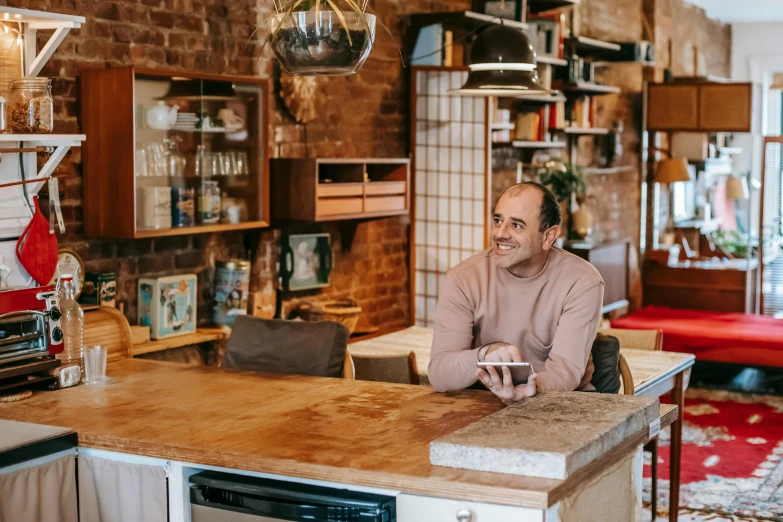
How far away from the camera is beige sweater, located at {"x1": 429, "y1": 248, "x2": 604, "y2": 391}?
3262 mm

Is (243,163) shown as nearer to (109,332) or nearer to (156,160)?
(156,160)

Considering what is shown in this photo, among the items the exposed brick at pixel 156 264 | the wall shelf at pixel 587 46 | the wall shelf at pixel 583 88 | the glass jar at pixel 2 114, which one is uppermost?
the wall shelf at pixel 587 46

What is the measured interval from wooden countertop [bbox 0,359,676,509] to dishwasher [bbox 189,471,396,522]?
83 millimetres

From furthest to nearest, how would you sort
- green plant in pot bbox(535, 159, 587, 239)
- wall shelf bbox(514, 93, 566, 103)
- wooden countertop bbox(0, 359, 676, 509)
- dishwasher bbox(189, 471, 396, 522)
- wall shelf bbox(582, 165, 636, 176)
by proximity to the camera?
wall shelf bbox(582, 165, 636, 176) → green plant in pot bbox(535, 159, 587, 239) → wall shelf bbox(514, 93, 566, 103) → dishwasher bbox(189, 471, 396, 522) → wooden countertop bbox(0, 359, 676, 509)

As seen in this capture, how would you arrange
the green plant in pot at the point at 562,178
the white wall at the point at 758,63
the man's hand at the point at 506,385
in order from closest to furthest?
the man's hand at the point at 506,385
the green plant in pot at the point at 562,178
the white wall at the point at 758,63

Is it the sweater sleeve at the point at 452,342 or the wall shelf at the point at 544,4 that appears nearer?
the sweater sleeve at the point at 452,342

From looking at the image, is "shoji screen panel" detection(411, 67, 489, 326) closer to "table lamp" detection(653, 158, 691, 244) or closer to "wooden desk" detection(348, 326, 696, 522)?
"wooden desk" detection(348, 326, 696, 522)

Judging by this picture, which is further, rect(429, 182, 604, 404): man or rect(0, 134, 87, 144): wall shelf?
rect(0, 134, 87, 144): wall shelf

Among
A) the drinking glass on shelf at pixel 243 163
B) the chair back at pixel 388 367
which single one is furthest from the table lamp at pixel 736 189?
the chair back at pixel 388 367

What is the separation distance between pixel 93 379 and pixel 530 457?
183cm

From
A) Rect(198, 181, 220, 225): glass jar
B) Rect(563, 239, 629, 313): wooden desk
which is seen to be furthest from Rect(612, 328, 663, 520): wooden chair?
Rect(563, 239, 629, 313): wooden desk

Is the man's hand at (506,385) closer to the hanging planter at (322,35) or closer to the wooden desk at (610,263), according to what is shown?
the hanging planter at (322,35)

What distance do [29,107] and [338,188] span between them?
2.21 metres

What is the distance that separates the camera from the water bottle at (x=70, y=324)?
143 inches
